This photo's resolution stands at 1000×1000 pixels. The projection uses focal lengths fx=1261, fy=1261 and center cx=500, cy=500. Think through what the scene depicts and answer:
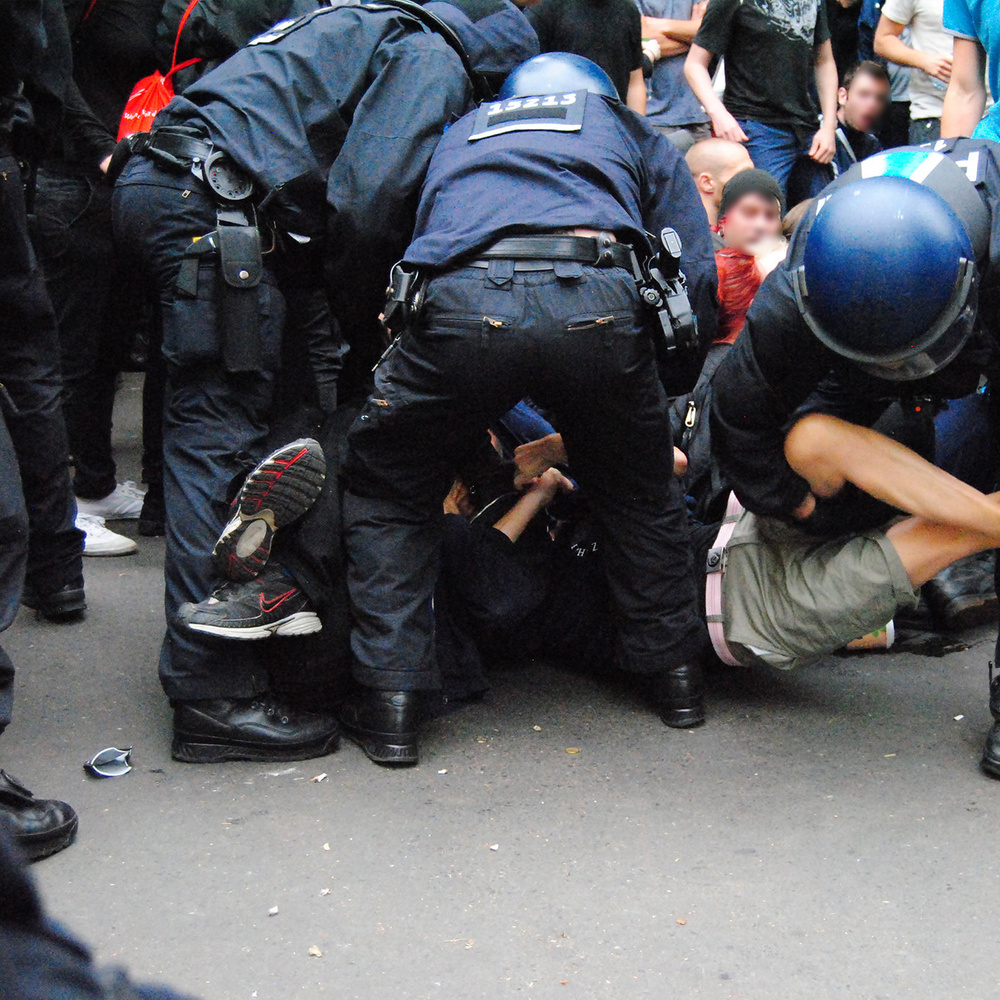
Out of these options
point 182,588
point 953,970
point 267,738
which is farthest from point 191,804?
point 953,970

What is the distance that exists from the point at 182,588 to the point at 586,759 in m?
0.96

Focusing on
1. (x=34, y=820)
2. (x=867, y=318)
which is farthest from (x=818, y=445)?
(x=34, y=820)

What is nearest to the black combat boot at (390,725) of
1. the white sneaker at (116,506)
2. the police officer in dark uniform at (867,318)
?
the police officer in dark uniform at (867,318)

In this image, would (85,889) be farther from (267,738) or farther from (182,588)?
(182,588)

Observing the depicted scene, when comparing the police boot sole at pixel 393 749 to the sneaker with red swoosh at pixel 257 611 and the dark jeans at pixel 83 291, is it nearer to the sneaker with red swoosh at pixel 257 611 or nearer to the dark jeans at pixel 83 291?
the sneaker with red swoosh at pixel 257 611

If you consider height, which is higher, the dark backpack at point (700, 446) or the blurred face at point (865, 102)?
the blurred face at point (865, 102)

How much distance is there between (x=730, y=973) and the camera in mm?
1995

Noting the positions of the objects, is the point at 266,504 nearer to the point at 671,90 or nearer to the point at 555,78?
the point at 555,78

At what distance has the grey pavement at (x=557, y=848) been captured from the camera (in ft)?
6.60

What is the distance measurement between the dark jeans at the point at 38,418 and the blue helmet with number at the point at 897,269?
185cm

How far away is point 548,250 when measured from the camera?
2479mm

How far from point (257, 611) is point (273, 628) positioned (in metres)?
0.05

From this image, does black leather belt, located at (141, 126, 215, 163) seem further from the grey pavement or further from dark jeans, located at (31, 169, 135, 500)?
the grey pavement

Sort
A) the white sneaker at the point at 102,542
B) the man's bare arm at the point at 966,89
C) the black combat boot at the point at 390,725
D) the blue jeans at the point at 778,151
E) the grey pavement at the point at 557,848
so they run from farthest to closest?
the blue jeans at the point at 778,151 < the white sneaker at the point at 102,542 < the man's bare arm at the point at 966,89 < the black combat boot at the point at 390,725 < the grey pavement at the point at 557,848
